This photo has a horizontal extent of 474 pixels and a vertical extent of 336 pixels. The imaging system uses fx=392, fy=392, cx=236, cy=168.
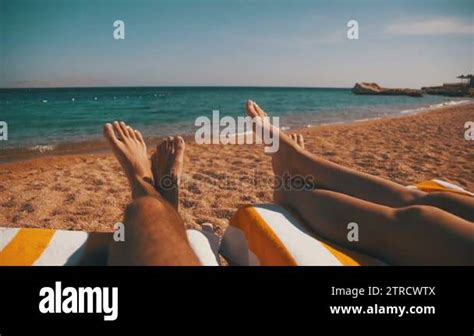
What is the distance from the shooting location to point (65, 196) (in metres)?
2.95

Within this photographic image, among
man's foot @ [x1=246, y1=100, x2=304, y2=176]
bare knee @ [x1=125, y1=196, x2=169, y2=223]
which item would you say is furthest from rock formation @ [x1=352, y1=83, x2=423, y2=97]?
bare knee @ [x1=125, y1=196, x2=169, y2=223]

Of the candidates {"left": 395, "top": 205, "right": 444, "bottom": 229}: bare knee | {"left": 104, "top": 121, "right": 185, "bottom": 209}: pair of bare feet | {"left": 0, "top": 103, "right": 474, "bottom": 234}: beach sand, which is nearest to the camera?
{"left": 395, "top": 205, "right": 444, "bottom": 229}: bare knee

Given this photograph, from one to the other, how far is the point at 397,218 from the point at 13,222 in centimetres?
229

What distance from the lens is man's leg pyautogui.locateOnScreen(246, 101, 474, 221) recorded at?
1.34 meters

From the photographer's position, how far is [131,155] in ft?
7.11

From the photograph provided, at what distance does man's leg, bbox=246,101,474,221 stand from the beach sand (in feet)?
2.39

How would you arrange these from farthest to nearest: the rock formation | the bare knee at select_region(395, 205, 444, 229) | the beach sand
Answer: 1. the rock formation
2. the beach sand
3. the bare knee at select_region(395, 205, 444, 229)

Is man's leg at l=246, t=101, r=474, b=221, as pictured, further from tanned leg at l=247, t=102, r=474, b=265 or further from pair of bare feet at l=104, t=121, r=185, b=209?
pair of bare feet at l=104, t=121, r=185, b=209

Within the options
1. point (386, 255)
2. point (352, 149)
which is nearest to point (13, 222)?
point (386, 255)

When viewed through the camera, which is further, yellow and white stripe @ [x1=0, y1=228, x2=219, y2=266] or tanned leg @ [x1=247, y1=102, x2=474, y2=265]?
yellow and white stripe @ [x1=0, y1=228, x2=219, y2=266]

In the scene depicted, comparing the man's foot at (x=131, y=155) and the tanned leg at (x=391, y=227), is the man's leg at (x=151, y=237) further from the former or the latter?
the tanned leg at (x=391, y=227)

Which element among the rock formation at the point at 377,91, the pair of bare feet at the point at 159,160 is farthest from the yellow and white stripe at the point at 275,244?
the rock formation at the point at 377,91

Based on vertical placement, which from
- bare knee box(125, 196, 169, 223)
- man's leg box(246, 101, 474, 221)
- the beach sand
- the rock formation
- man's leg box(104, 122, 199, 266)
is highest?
the rock formation
